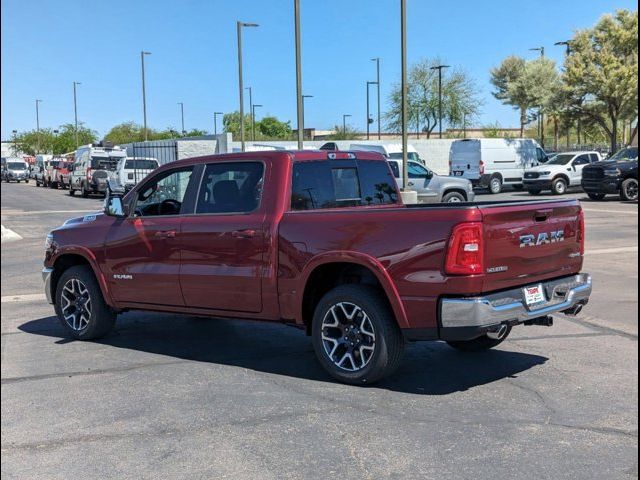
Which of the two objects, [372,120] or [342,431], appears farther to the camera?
[372,120]

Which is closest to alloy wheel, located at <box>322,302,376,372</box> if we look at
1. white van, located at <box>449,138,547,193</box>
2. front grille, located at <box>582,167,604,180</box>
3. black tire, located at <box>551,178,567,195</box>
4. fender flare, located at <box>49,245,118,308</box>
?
fender flare, located at <box>49,245,118,308</box>

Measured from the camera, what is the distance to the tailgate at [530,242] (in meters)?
4.99

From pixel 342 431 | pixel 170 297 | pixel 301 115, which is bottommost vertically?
pixel 342 431

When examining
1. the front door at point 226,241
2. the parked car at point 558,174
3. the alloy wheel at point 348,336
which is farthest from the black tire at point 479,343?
the parked car at point 558,174

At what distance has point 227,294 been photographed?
19.8 ft

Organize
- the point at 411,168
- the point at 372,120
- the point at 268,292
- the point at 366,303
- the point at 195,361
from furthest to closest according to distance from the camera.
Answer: the point at 372,120, the point at 411,168, the point at 195,361, the point at 268,292, the point at 366,303

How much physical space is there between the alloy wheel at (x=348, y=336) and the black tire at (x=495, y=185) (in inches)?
1122

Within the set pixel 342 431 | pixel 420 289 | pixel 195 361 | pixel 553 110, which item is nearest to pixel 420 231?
pixel 420 289

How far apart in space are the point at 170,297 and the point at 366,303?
2.03 metres

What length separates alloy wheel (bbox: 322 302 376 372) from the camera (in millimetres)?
5418

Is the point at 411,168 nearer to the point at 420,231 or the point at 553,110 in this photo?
the point at 420,231

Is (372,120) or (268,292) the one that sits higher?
(372,120)

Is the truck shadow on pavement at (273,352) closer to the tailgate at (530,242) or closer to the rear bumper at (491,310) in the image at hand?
the rear bumper at (491,310)

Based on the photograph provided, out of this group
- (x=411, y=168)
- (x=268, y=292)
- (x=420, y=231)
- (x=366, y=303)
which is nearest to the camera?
(x=420, y=231)
